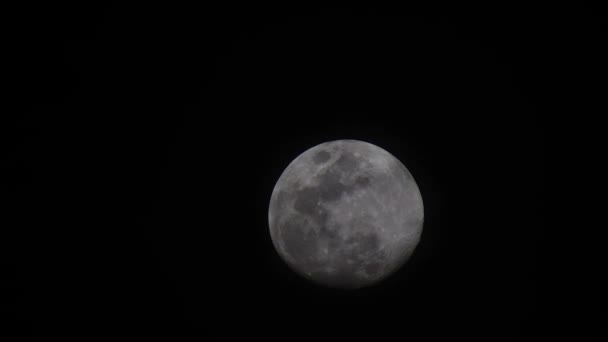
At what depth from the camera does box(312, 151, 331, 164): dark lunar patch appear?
3.58 m

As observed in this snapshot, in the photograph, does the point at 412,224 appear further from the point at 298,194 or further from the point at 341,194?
the point at 298,194

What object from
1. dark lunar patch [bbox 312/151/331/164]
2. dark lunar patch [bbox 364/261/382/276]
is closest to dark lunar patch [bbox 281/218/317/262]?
dark lunar patch [bbox 364/261/382/276]

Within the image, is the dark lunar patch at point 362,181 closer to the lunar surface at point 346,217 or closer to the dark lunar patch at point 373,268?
the lunar surface at point 346,217

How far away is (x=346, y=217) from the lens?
3.26 meters

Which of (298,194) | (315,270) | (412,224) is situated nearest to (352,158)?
(298,194)

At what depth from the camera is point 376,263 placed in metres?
3.38

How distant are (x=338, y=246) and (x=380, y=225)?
1.33 feet

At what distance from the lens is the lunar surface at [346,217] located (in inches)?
129

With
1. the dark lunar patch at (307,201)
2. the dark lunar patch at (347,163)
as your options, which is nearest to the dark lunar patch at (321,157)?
the dark lunar patch at (347,163)

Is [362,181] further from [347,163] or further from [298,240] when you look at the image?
[298,240]

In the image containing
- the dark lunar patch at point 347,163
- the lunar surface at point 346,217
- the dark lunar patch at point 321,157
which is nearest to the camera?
the lunar surface at point 346,217

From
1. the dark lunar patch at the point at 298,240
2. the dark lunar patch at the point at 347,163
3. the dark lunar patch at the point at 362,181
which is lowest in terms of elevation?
the dark lunar patch at the point at 298,240

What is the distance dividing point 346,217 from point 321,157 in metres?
0.66

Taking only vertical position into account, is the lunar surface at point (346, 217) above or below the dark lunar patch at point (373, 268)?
above
